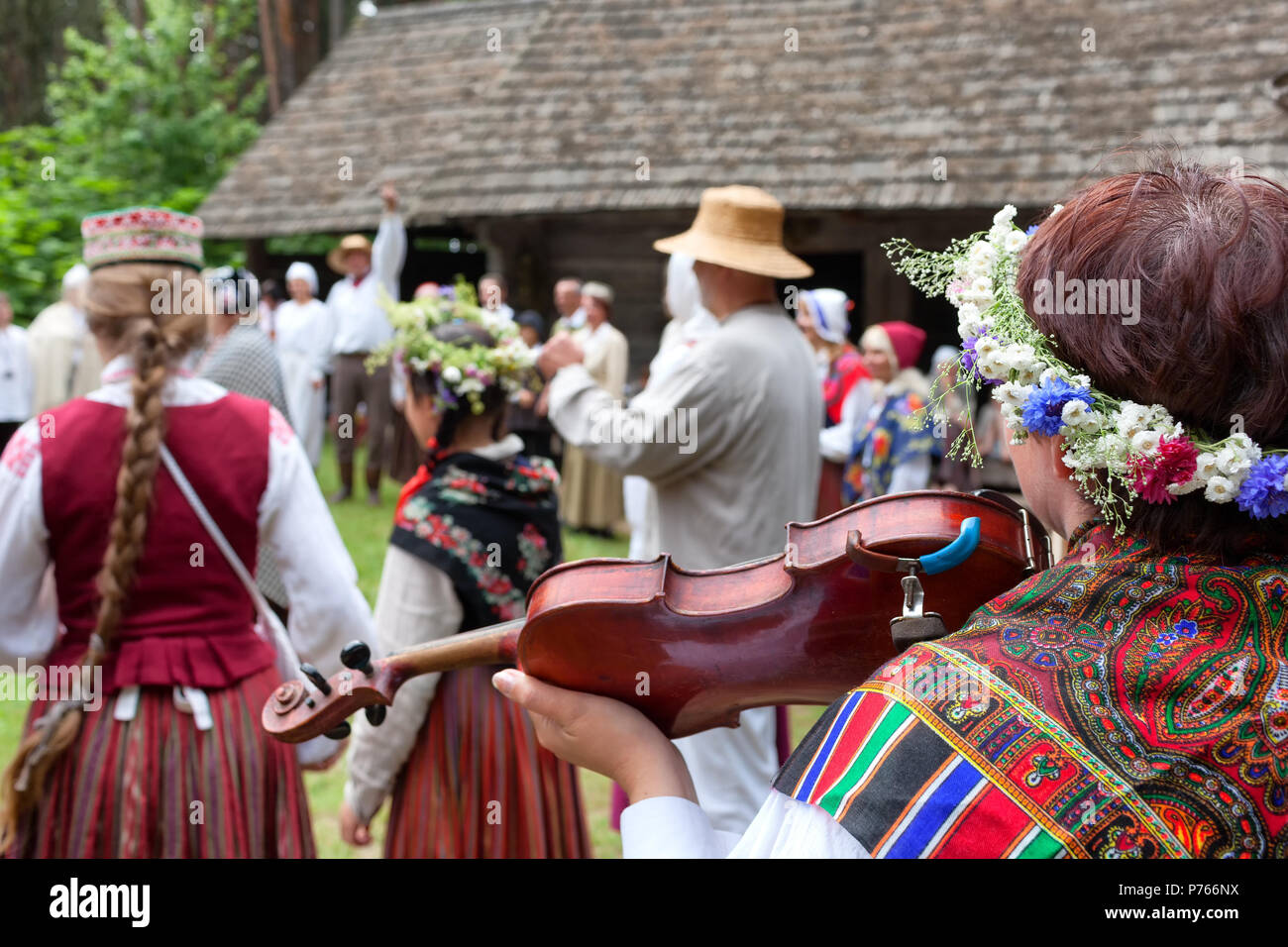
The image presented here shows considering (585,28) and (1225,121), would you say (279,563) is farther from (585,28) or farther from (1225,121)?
(585,28)

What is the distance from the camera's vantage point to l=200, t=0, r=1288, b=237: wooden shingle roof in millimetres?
9055

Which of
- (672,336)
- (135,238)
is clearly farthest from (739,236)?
(135,238)

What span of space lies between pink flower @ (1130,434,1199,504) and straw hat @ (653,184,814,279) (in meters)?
2.55

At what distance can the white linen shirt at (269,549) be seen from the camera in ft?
7.75

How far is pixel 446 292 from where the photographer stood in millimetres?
3646

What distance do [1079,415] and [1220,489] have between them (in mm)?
144

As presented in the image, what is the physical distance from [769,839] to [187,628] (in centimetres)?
164

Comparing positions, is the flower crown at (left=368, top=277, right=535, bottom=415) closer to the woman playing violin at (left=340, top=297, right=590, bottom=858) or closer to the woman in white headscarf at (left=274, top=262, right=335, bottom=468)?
the woman playing violin at (left=340, top=297, right=590, bottom=858)

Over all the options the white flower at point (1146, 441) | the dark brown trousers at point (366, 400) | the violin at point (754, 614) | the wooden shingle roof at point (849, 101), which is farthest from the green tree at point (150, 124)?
the white flower at point (1146, 441)

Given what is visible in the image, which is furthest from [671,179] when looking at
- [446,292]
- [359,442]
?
[446,292]

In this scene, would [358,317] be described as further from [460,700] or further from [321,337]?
[460,700]

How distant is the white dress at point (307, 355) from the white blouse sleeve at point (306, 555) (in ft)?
26.3

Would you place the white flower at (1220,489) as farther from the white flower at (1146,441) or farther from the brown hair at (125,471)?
the brown hair at (125,471)

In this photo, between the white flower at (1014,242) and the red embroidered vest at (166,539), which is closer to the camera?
the white flower at (1014,242)
